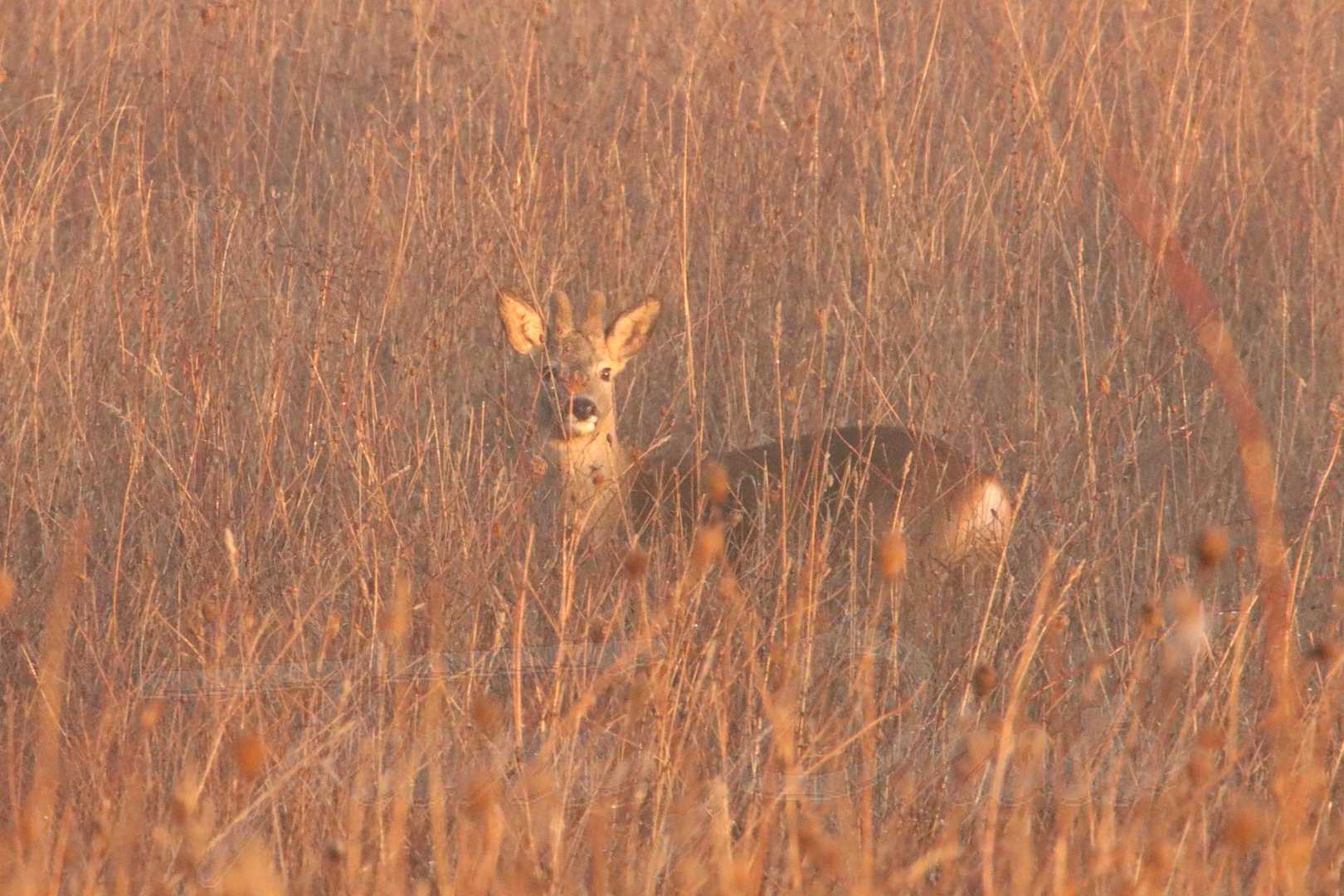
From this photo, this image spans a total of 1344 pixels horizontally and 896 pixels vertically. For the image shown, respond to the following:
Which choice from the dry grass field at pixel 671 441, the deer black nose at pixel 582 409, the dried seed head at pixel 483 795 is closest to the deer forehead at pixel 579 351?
the deer black nose at pixel 582 409

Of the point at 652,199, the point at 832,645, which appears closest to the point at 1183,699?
the point at 832,645

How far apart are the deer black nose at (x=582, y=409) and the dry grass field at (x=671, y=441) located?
230 mm

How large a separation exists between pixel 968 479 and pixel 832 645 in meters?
0.82

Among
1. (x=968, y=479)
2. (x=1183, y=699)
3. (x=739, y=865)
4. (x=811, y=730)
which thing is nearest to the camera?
(x=739, y=865)

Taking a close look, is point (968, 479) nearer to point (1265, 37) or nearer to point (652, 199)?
point (652, 199)

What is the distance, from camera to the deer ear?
4.56 m

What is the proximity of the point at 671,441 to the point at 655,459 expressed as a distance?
3.2 inches

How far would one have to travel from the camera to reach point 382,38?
7.10m

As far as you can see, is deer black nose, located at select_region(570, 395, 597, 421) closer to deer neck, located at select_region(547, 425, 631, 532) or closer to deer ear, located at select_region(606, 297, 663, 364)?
deer neck, located at select_region(547, 425, 631, 532)

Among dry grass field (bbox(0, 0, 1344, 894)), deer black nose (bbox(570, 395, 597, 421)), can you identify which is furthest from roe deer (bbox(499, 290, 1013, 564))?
dry grass field (bbox(0, 0, 1344, 894))

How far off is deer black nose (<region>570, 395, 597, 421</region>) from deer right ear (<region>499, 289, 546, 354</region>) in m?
0.17

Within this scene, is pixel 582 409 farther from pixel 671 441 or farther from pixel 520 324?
pixel 671 441

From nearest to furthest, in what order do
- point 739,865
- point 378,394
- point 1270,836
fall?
point 739,865, point 1270,836, point 378,394

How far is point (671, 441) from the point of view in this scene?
4988mm
